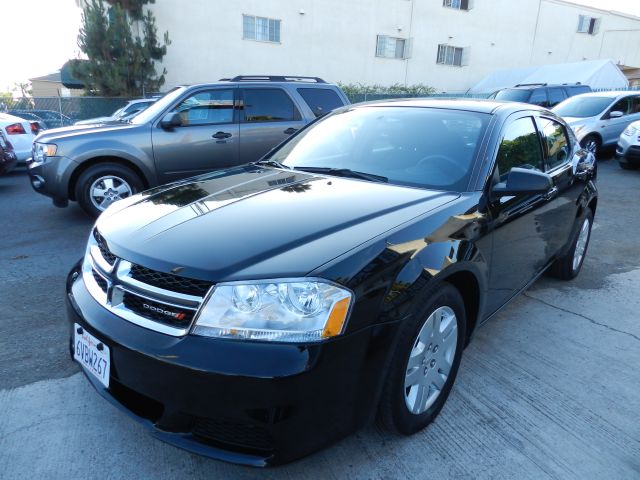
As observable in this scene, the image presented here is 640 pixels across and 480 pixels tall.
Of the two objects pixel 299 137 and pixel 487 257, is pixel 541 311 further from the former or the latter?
pixel 299 137

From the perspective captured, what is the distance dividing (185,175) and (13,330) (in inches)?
129

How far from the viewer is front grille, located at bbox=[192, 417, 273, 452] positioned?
5.49ft

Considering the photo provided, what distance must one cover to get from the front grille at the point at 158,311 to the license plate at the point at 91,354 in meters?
0.20

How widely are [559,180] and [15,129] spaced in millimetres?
9420

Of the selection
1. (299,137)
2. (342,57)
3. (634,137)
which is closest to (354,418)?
(299,137)

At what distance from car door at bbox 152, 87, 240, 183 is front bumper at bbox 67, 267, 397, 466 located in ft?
14.6

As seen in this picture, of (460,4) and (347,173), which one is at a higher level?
(460,4)

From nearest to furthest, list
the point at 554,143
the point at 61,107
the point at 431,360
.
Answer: the point at 431,360
the point at 554,143
the point at 61,107

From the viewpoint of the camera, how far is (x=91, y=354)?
199cm

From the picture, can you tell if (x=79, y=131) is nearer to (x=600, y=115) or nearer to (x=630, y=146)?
(x=630, y=146)

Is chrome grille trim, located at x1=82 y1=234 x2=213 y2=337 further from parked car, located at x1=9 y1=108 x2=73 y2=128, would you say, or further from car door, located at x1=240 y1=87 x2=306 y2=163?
parked car, located at x1=9 y1=108 x2=73 y2=128

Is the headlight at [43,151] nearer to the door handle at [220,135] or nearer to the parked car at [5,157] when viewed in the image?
the door handle at [220,135]

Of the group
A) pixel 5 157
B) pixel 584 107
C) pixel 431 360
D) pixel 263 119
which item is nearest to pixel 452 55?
pixel 584 107

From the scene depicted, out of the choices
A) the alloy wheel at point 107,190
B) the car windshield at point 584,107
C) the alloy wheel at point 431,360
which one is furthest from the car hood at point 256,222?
the car windshield at point 584,107
